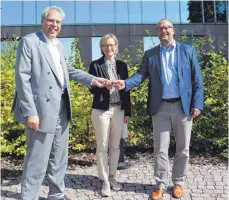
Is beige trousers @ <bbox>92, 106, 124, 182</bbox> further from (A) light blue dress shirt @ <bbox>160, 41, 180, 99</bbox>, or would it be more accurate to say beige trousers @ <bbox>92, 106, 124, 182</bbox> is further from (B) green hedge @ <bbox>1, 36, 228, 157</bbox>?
(B) green hedge @ <bbox>1, 36, 228, 157</bbox>

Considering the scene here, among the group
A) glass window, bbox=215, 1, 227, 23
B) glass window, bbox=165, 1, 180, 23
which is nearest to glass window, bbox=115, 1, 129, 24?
glass window, bbox=165, 1, 180, 23

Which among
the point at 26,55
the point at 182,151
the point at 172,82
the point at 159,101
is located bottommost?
the point at 182,151

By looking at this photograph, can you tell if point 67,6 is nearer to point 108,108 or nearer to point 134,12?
point 134,12

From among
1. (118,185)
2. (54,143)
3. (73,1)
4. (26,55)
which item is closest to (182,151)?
(118,185)

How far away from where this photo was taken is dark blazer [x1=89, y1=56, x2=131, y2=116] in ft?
13.0

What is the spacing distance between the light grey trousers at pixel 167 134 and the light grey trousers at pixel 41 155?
3.90ft

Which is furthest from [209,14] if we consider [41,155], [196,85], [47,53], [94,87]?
[41,155]

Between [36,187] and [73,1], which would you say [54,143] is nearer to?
[36,187]

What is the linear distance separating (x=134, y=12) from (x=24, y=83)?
26.8m

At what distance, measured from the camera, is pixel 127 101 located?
13.5 ft

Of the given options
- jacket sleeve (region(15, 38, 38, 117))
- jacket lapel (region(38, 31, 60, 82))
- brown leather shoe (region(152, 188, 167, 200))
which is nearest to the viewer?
jacket sleeve (region(15, 38, 38, 117))

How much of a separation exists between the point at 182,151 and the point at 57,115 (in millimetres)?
1695

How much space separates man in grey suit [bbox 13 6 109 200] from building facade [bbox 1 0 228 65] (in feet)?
77.3

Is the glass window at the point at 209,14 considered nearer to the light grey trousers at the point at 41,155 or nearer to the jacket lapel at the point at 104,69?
the jacket lapel at the point at 104,69
